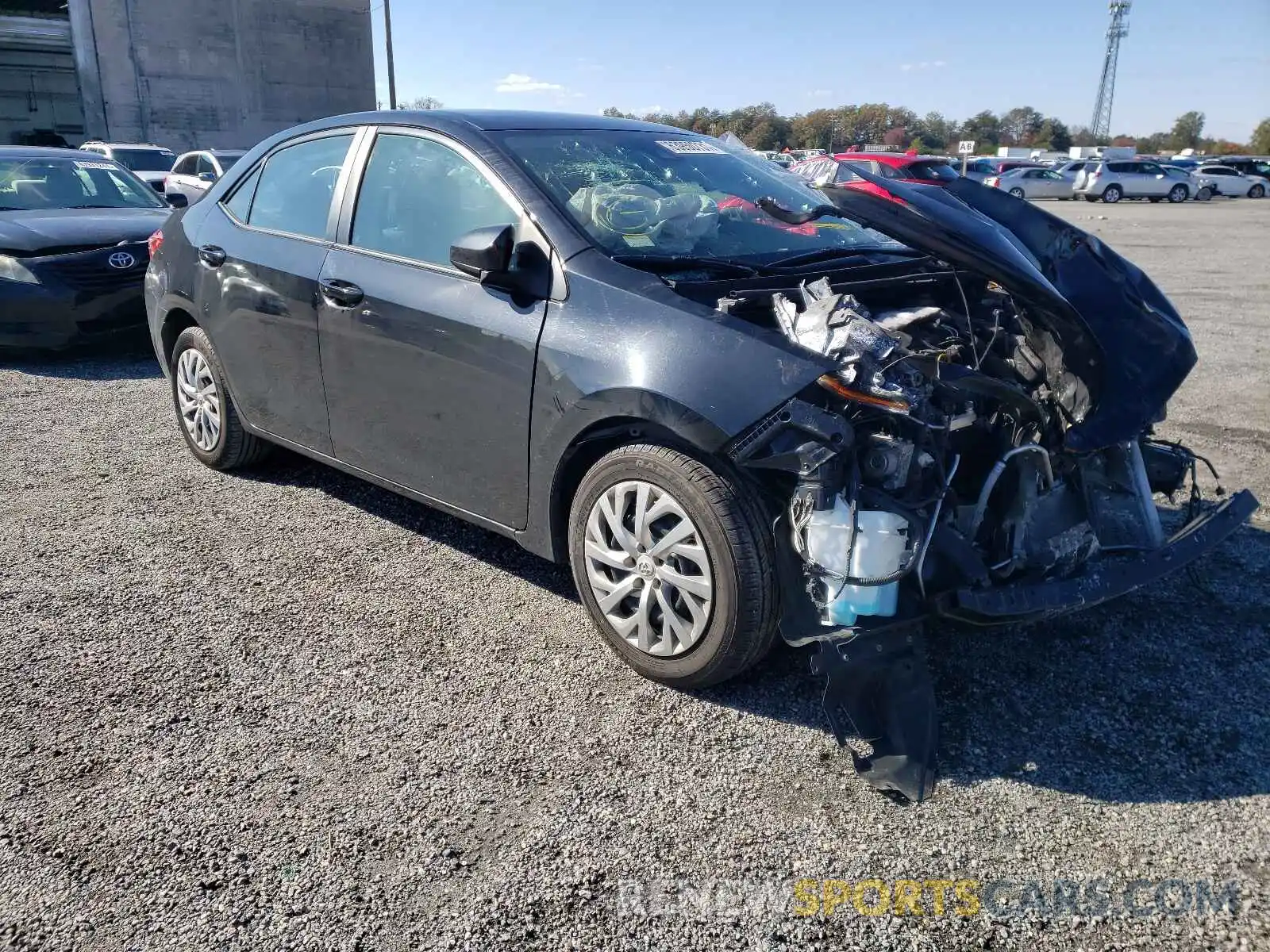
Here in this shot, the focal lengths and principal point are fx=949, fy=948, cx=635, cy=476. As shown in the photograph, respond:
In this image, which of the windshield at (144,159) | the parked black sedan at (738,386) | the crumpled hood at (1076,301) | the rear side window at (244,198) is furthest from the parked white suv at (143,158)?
the crumpled hood at (1076,301)

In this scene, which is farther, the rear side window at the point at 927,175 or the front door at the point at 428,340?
the rear side window at the point at 927,175

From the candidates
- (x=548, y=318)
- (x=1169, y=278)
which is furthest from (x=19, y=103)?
(x=548, y=318)

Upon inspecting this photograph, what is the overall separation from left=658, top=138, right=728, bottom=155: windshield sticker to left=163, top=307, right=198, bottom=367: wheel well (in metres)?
2.66

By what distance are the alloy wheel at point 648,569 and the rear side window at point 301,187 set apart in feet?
6.56

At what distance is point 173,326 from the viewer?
17.0 ft

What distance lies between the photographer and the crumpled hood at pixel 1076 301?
10.0 ft

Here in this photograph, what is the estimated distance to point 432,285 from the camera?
3592 mm

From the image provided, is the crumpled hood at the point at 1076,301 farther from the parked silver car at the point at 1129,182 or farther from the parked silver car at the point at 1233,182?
the parked silver car at the point at 1233,182

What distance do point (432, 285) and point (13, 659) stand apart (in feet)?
6.52

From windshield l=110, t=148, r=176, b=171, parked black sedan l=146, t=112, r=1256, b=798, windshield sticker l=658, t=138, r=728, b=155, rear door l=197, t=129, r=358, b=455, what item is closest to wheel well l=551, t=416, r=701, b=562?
parked black sedan l=146, t=112, r=1256, b=798

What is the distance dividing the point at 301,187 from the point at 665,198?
1.84 metres

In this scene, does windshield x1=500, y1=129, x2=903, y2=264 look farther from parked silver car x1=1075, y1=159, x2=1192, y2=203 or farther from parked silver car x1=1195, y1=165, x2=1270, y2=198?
parked silver car x1=1195, y1=165, x2=1270, y2=198

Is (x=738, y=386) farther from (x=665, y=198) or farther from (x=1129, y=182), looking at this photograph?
(x=1129, y=182)

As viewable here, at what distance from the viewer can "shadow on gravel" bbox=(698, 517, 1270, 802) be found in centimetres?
272
